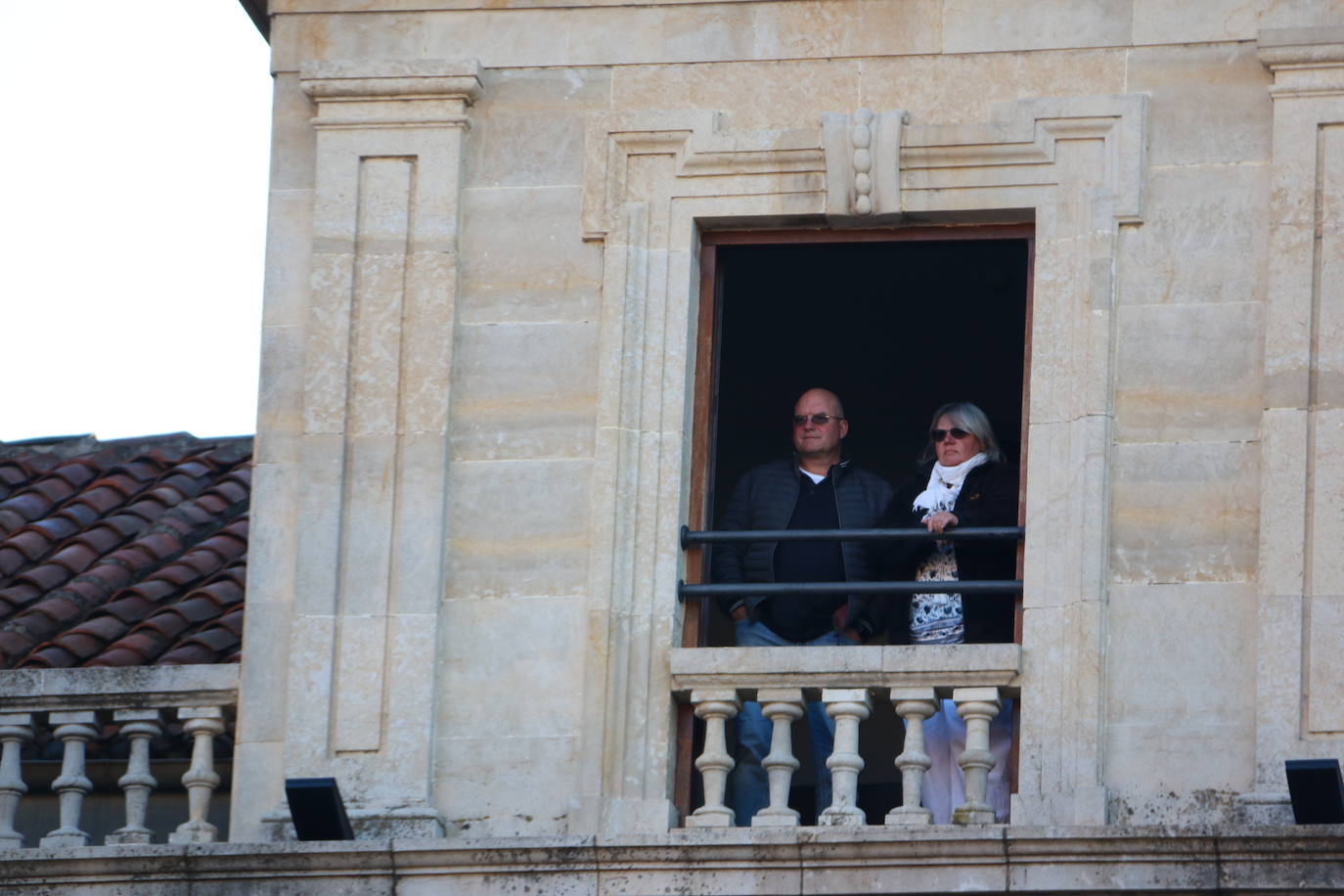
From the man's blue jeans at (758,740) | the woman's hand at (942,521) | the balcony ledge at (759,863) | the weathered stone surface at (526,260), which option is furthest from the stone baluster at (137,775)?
the woman's hand at (942,521)

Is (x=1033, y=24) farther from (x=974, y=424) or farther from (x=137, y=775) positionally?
(x=137, y=775)

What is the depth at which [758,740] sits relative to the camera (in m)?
15.0

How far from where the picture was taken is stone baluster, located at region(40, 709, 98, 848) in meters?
14.7

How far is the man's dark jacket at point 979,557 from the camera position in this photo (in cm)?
1480

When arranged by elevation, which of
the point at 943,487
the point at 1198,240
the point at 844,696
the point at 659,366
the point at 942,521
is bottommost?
the point at 844,696

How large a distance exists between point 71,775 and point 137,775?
0.95 feet

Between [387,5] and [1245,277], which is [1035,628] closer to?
[1245,277]

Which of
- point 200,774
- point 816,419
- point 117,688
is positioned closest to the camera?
point 200,774

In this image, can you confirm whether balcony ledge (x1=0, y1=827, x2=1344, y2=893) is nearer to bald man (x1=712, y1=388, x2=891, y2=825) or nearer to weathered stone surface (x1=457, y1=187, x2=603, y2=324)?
bald man (x1=712, y1=388, x2=891, y2=825)

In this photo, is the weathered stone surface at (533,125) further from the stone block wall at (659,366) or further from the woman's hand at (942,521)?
the woman's hand at (942,521)

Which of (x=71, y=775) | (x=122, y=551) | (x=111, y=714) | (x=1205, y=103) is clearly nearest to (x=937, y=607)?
(x=1205, y=103)

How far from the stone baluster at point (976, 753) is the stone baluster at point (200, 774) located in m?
3.04

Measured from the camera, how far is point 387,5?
15.5m

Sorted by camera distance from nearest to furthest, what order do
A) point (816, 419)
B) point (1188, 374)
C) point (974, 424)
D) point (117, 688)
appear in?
point (1188, 374)
point (117, 688)
point (974, 424)
point (816, 419)
